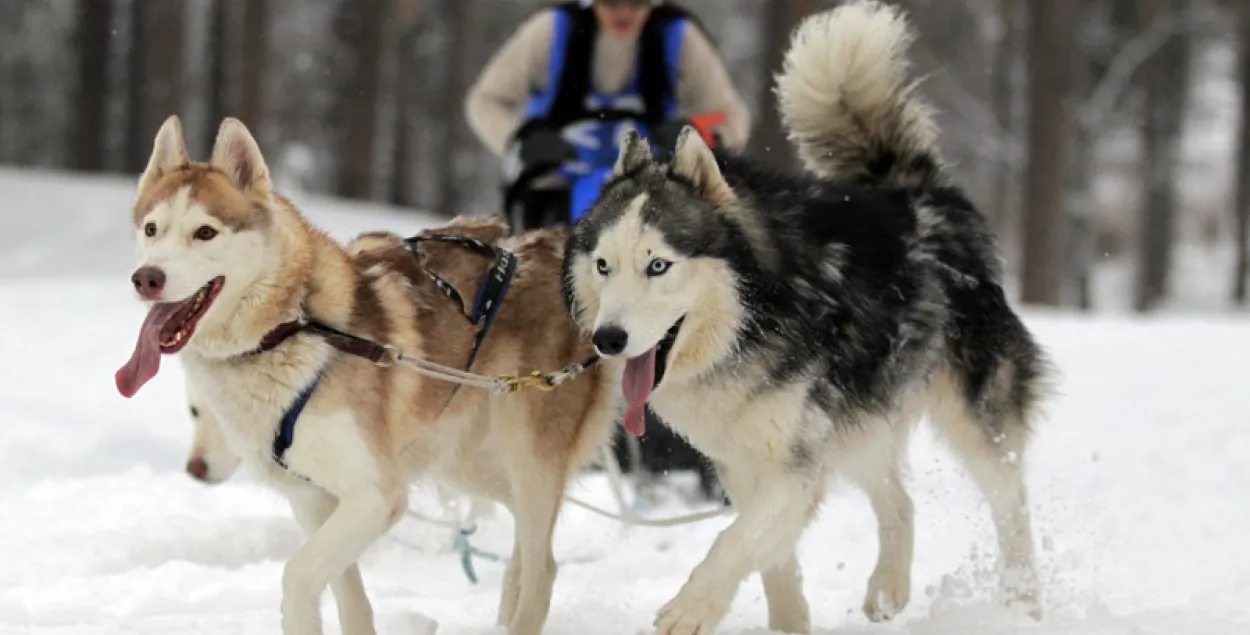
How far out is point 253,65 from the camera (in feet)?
51.0

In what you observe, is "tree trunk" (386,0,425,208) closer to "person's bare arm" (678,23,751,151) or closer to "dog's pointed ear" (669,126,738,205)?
"person's bare arm" (678,23,751,151)

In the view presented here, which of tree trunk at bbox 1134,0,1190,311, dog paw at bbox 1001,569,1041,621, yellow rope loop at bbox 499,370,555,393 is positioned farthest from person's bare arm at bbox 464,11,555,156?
tree trunk at bbox 1134,0,1190,311

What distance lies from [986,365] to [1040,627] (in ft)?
3.16

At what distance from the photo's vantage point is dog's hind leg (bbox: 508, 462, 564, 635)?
397cm

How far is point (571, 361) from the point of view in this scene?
4.09 metres

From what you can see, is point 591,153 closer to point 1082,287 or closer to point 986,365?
point 986,365

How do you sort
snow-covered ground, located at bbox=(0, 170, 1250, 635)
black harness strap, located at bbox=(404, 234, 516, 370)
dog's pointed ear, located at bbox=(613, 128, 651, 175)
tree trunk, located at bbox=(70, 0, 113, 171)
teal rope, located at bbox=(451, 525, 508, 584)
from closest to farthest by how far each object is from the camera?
dog's pointed ear, located at bbox=(613, 128, 651, 175) → black harness strap, located at bbox=(404, 234, 516, 370) → snow-covered ground, located at bbox=(0, 170, 1250, 635) → teal rope, located at bbox=(451, 525, 508, 584) → tree trunk, located at bbox=(70, 0, 113, 171)

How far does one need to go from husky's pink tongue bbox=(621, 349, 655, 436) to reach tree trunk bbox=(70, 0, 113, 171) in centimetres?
1972

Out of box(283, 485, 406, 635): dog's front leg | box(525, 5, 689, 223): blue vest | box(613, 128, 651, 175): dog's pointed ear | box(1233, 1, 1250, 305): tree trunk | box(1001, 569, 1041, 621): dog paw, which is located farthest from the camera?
box(1233, 1, 1250, 305): tree trunk

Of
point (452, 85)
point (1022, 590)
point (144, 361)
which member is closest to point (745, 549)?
point (1022, 590)

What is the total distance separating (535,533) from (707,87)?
8.18ft

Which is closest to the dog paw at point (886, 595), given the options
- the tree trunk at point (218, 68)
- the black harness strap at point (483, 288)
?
the black harness strap at point (483, 288)

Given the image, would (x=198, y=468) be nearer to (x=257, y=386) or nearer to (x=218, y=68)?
(x=257, y=386)

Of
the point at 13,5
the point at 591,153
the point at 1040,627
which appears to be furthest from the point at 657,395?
the point at 13,5
